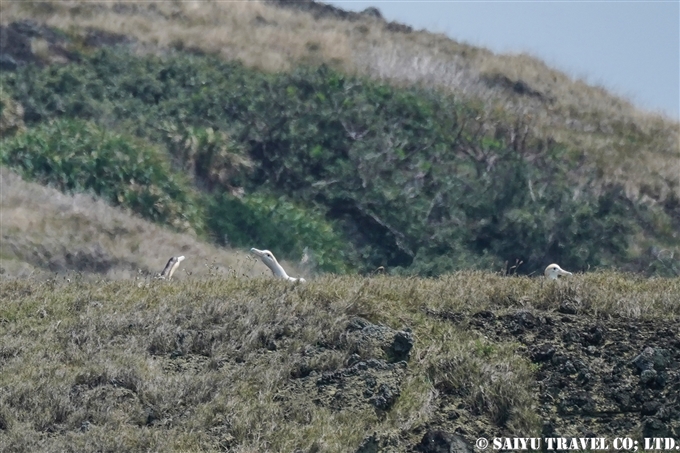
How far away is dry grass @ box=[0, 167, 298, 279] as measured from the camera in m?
21.0

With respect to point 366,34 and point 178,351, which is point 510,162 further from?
point 178,351

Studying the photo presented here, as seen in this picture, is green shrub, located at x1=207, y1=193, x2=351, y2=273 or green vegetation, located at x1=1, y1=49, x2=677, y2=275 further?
green vegetation, located at x1=1, y1=49, x2=677, y2=275

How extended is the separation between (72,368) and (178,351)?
86 centimetres

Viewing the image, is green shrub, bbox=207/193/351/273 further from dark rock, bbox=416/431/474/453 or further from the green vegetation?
dark rock, bbox=416/431/474/453

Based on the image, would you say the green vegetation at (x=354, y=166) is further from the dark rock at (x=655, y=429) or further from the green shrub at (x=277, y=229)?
the dark rock at (x=655, y=429)

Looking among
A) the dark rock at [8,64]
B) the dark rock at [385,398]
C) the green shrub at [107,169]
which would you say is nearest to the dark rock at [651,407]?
the dark rock at [385,398]

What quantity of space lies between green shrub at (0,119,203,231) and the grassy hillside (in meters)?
14.4

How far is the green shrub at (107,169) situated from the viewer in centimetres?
2539

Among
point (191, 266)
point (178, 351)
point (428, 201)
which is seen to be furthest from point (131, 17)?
point (178, 351)

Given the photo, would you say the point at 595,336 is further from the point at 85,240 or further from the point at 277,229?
the point at 277,229

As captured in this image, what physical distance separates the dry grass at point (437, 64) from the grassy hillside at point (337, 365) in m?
20.1

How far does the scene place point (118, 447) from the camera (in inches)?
321

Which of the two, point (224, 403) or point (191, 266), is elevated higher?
point (224, 403)

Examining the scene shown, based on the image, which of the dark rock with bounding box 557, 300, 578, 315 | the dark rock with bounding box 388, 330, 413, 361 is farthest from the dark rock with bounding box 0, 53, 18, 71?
the dark rock with bounding box 388, 330, 413, 361
